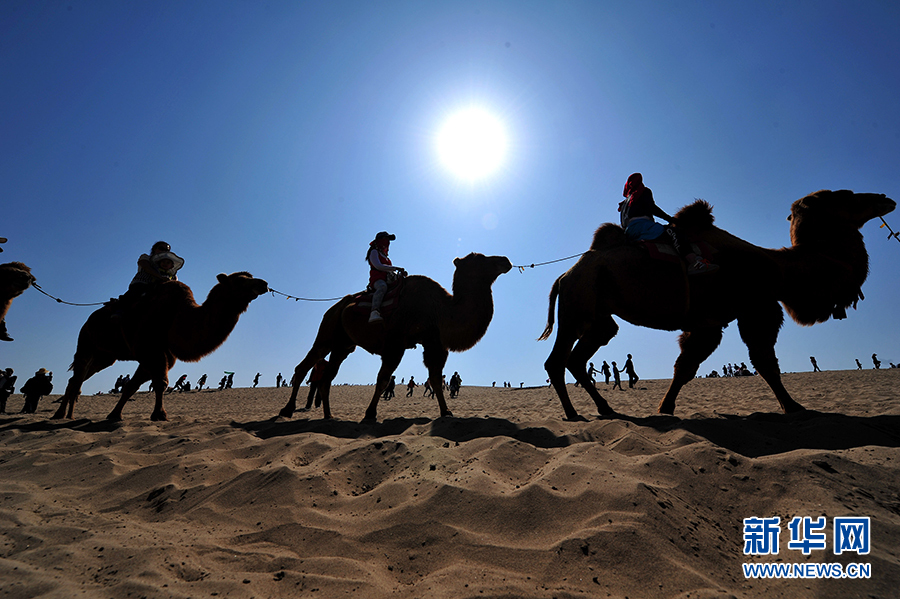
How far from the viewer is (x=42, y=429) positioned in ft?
18.5

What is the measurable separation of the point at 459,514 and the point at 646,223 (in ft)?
15.7

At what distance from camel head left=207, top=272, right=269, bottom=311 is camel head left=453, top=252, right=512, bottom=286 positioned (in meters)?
3.39

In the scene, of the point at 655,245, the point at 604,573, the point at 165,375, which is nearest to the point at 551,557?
the point at 604,573

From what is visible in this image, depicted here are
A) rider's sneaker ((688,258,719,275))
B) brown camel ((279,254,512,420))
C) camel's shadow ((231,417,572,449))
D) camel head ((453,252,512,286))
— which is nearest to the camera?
camel's shadow ((231,417,572,449))

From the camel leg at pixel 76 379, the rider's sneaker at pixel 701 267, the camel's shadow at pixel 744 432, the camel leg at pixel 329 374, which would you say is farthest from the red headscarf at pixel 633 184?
the camel leg at pixel 76 379

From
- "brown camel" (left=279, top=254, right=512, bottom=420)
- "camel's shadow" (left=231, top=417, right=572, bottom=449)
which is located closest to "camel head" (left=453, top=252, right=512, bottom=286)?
"brown camel" (left=279, top=254, right=512, bottom=420)

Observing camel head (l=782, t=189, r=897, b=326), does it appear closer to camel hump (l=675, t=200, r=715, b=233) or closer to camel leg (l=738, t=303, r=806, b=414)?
camel leg (l=738, t=303, r=806, b=414)

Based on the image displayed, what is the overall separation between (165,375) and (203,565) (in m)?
6.04

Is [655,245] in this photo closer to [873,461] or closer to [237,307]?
[873,461]

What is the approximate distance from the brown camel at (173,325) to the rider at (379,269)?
1.91 meters

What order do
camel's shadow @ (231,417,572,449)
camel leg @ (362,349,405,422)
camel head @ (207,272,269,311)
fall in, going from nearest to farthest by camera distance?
camel's shadow @ (231,417,572,449)
camel leg @ (362,349,405,422)
camel head @ (207,272,269,311)

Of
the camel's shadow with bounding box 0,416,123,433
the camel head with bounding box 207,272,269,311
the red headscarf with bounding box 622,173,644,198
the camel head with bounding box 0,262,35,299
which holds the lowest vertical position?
the camel's shadow with bounding box 0,416,123,433

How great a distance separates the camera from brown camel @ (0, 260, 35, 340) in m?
7.19

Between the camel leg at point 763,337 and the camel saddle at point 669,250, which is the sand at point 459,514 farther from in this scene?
the camel saddle at point 669,250
